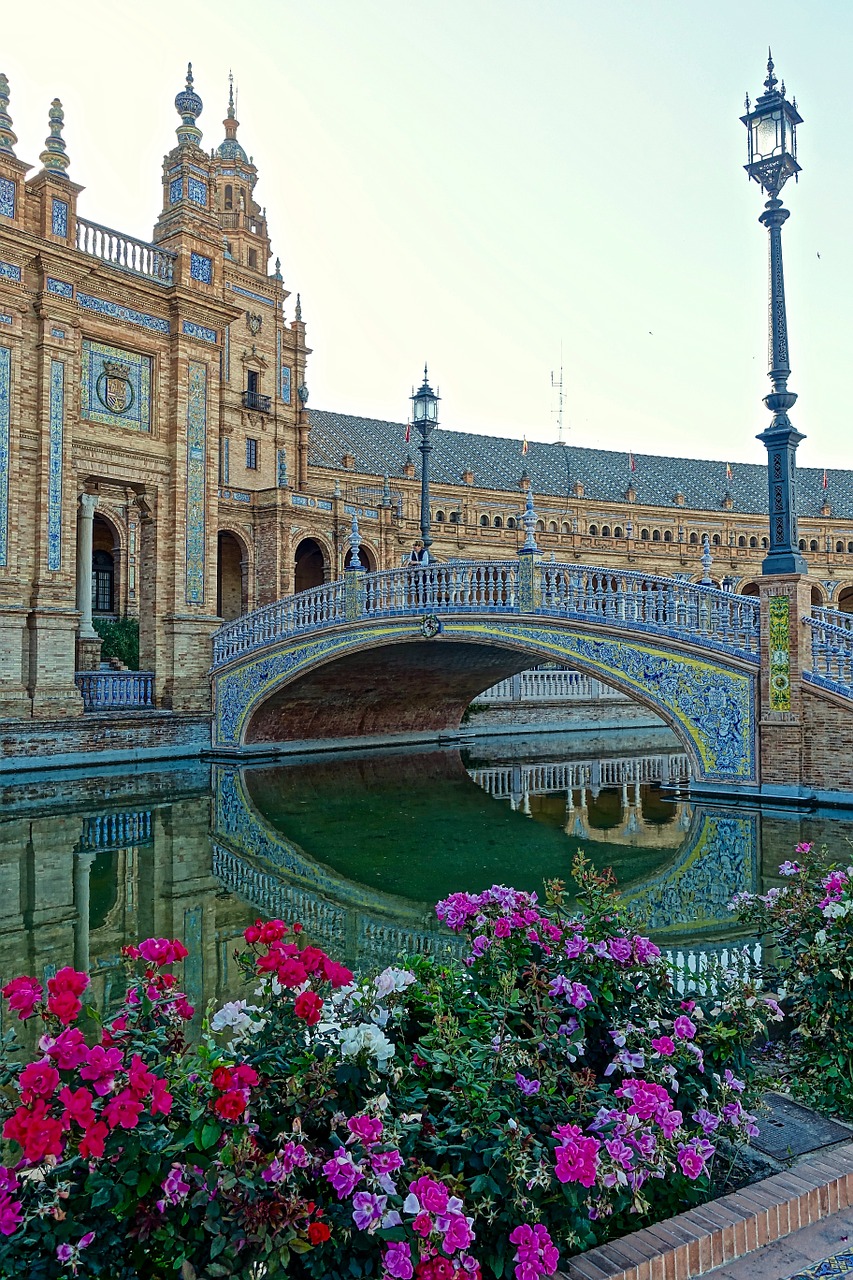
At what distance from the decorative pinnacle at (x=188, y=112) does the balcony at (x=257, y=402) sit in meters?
11.4

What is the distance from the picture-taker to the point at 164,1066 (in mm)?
2492

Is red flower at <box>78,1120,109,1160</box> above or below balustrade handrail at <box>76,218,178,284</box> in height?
below

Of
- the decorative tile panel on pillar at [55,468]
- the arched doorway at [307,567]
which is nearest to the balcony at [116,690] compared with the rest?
the decorative tile panel on pillar at [55,468]

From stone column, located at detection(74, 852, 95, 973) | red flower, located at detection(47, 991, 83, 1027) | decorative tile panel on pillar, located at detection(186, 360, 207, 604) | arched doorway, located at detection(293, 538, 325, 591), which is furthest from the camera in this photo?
arched doorway, located at detection(293, 538, 325, 591)

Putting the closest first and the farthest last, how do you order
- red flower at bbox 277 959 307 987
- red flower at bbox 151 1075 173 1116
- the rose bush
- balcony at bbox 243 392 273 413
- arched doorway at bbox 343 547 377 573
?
red flower at bbox 151 1075 173 1116
red flower at bbox 277 959 307 987
the rose bush
arched doorway at bbox 343 547 377 573
balcony at bbox 243 392 273 413

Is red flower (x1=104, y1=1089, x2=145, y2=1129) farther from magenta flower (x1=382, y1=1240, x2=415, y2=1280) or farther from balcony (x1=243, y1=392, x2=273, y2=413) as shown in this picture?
balcony (x1=243, y1=392, x2=273, y2=413)

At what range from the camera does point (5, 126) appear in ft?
59.3

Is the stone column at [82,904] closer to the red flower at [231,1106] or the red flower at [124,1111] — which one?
the red flower at [124,1111]

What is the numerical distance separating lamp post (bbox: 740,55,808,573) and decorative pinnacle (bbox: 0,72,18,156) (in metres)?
13.9

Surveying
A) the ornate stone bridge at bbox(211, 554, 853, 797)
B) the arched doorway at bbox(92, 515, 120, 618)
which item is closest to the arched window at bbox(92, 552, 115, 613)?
the arched doorway at bbox(92, 515, 120, 618)

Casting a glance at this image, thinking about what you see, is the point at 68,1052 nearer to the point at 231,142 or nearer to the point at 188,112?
the point at 188,112

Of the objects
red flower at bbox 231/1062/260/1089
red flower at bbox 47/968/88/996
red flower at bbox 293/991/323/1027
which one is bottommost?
red flower at bbox 231/1062/260/1089

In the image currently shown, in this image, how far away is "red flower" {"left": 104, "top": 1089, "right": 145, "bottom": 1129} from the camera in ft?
7.05

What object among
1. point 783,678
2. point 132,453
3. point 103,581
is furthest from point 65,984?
point 103,581
